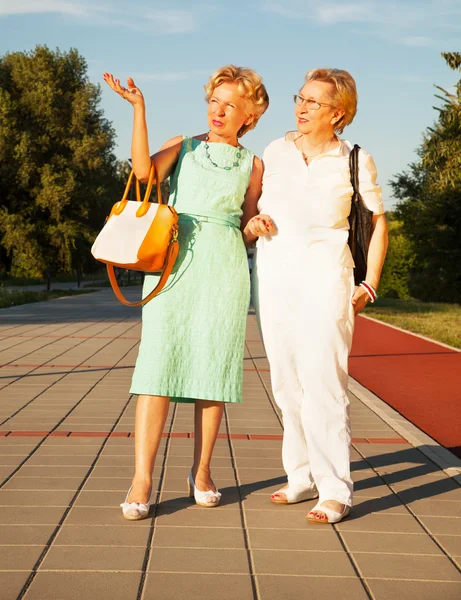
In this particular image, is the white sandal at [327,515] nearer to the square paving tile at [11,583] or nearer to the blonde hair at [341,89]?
the square paving tile at [11,583]

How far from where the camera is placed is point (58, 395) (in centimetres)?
848

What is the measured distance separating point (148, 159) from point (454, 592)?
2190mm

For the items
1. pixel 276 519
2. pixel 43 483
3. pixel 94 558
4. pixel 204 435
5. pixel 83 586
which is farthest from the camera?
pixel 43 483

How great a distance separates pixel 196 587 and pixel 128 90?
2093 mm

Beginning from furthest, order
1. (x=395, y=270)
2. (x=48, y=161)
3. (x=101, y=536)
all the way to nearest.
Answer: (x=395, y=270), (x=48, y=161), (x=101, y=536)

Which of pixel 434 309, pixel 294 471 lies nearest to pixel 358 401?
pixel 294 471

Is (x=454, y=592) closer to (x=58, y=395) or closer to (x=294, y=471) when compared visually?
(x=294, y=471)

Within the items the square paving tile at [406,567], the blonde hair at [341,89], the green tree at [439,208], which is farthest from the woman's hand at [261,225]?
the green tree at [439,208]

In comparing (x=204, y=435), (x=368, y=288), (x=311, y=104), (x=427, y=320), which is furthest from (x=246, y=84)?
(x=427, y=320)

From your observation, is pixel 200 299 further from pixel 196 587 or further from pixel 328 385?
pixel 196 587

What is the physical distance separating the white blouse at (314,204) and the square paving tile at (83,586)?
168 centimetres

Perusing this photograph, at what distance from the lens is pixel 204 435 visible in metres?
4.61

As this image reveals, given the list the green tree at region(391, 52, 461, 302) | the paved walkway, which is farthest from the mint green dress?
the green tree at region(391, 52, 461, 302)

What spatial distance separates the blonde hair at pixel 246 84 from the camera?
442cm
